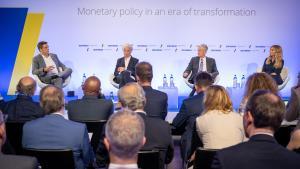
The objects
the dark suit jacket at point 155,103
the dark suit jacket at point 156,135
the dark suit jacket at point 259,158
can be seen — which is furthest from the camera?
the dark suit jacket at point 155,103

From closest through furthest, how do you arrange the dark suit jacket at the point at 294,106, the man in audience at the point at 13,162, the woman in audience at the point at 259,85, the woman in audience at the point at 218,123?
the man in audience at the point at 13,162 → the woman in audience at the point at 218,123 → the woman in audience at the point at 259,85 → the dark suit jacket at the point at 294,106

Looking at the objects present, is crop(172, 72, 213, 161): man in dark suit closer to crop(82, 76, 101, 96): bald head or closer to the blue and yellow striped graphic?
crop(82, 76, 101, 96): bald head

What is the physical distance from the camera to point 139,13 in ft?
32.5

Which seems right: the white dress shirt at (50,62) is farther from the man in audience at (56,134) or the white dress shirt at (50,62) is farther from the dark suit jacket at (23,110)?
the man in audience at (56,134)

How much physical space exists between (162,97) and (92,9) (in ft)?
18.9

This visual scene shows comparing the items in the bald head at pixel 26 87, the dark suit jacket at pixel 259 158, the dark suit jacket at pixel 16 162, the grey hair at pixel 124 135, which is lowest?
the dark suit jacket at pixel 16 162

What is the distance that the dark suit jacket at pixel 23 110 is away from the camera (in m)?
4.38

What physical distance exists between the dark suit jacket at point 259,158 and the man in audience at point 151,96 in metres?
2.55

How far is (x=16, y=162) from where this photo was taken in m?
2.22

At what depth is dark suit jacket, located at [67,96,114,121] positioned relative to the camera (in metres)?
4.48

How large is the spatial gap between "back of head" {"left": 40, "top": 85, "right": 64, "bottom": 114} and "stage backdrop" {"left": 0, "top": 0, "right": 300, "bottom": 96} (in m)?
6.40

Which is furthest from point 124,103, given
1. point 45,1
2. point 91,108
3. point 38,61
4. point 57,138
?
point 45,1

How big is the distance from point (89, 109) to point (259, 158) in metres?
2.70

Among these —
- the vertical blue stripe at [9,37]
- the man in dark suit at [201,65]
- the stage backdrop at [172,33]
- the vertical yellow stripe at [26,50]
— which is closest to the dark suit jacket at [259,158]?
the man in dark suit at [201,65]
